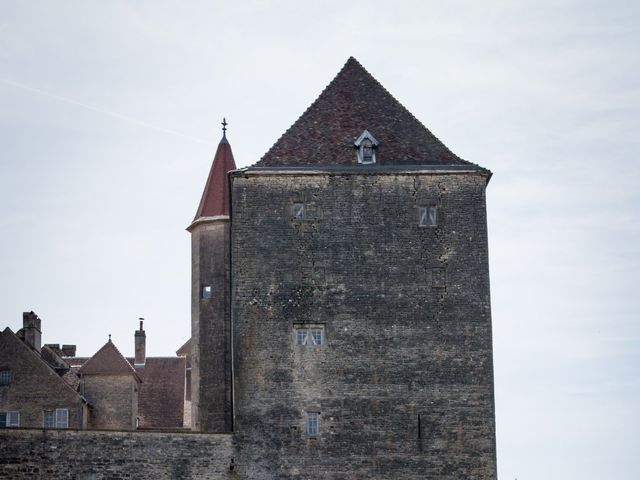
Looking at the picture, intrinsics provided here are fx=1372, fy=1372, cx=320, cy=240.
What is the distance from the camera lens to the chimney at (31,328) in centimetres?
6125

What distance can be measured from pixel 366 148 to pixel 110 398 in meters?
19.8

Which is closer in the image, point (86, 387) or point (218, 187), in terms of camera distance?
point (218, 187)

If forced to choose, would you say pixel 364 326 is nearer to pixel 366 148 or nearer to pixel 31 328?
pixel 366 148

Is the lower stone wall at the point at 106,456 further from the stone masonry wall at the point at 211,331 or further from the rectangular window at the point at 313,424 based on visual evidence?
the stone masonry wall at the point at 211,331

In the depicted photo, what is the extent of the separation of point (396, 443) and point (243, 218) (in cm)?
901

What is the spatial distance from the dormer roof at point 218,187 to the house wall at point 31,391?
32.3ft

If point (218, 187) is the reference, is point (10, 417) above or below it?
below

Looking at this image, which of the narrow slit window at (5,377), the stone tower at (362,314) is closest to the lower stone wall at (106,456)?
the stone tower at (362,314)

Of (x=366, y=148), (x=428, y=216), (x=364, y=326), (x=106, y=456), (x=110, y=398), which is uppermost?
(x=366, y=148)

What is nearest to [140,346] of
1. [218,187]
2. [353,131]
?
[218,187]

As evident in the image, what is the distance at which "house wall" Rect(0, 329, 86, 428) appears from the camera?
57.2 metres

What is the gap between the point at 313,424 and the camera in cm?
4425

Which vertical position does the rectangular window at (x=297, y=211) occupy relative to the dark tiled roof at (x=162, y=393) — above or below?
above

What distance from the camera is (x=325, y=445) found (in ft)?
145
